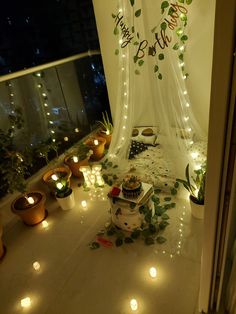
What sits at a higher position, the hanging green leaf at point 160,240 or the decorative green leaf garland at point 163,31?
the decorative green leaf garland at point 163,31

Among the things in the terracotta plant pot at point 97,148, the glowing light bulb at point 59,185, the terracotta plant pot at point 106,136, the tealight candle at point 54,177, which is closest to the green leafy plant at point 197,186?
the glowing light bulb at point 59,185

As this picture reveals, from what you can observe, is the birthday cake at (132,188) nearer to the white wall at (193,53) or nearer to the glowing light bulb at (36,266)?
the glowing light bulb at (36,266)

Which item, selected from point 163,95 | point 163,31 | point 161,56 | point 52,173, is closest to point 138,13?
point 163,31

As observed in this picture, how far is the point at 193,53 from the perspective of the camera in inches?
94.5

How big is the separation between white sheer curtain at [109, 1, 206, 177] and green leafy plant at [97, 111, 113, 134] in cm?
53

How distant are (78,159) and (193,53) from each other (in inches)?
64.3

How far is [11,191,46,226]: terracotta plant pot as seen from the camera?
2.03 m

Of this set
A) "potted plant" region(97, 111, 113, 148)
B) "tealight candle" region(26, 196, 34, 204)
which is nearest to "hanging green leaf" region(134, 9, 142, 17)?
"potted plant" region(97, 111, 113, 148)

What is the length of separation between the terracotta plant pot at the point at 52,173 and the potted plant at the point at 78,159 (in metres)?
0.09

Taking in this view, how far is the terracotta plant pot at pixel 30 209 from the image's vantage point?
6.67ft

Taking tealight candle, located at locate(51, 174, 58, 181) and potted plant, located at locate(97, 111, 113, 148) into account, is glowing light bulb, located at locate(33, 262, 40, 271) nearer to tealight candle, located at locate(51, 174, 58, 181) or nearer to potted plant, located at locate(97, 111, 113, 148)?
tealight candle, located at locate(51, 174, 58, 181)

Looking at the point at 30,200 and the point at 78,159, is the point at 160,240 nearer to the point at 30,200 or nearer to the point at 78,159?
the point at 30,200

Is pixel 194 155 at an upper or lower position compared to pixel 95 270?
upper

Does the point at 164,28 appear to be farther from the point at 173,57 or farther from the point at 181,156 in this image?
the point at 181,156
